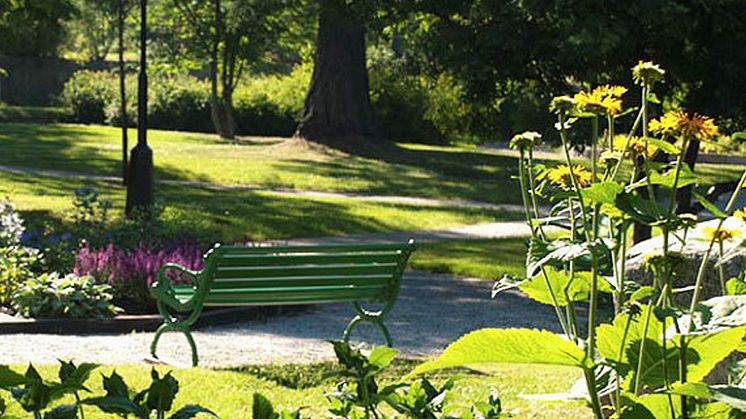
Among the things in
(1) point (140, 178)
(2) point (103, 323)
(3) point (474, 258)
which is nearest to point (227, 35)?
(1) point (140, 178)

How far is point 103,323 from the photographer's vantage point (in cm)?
984

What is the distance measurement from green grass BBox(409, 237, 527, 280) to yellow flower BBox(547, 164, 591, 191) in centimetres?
1020

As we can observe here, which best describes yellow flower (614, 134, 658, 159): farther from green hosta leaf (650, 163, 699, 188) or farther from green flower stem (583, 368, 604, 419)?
green flower stem (583, 368, 604, 419)

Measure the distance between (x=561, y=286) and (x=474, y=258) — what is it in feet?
40.1

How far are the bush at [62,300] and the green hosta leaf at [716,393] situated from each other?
7831mm

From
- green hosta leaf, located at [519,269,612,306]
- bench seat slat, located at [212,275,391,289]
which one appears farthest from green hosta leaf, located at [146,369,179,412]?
bench seat slat, located at [212,275,391,289]

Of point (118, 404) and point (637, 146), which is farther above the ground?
point (637, 146)

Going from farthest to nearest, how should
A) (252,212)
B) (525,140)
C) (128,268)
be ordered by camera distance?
(252,212) → (128,268) → (525,140)

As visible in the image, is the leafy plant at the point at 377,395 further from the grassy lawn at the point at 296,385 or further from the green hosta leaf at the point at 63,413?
the grassy lawn at the point at 296,385

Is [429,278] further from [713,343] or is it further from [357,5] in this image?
[713,343]

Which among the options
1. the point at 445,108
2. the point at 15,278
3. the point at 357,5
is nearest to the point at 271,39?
the point at 445,108

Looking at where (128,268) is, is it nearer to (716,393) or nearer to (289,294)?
(289,294)

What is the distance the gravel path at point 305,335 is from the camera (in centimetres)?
894

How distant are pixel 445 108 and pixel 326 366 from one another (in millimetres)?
28855
